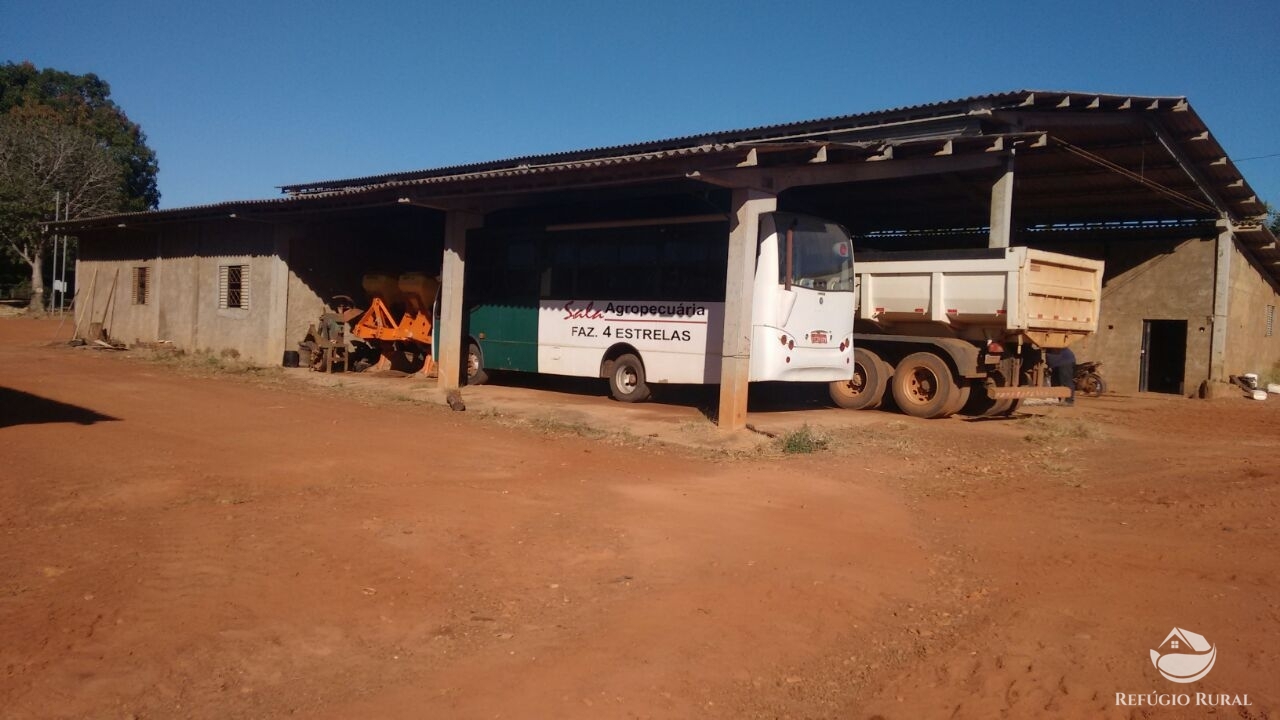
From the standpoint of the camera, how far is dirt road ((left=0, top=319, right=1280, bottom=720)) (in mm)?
3932

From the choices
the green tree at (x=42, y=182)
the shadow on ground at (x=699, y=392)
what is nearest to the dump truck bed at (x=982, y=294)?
the shadow on ground at (x=699, y=392)

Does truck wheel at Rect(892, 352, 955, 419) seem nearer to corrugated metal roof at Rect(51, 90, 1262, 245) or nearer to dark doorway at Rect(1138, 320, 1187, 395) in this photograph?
corrugated metal roof at Rect(51, 90, 1262, 245)

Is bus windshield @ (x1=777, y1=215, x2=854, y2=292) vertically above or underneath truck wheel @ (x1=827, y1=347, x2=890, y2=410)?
above

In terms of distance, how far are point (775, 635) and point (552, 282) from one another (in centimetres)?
1102

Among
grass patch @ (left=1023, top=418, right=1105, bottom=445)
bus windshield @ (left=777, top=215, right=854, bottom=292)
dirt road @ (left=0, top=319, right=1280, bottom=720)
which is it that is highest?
bus windshield @ (left=777, top=215, right=854, bottom=292)

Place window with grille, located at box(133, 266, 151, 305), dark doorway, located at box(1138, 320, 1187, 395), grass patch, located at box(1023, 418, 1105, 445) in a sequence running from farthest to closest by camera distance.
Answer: window with grille, located at box(133, 266, 151, 305) < dark doorway, located at box(1138, 320, 1187, 395) < grass patch, located at box(1023, 418, 1105, 445)

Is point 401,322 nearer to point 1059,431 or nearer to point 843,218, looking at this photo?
point 843,218

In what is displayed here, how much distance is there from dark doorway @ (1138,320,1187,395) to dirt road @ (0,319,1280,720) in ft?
40.6

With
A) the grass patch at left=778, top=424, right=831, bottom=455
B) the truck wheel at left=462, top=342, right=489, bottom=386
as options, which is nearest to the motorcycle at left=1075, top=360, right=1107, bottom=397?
the grass patch at left=778, top=424, right=831, bottom=455

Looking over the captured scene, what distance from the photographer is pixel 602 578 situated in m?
5.46

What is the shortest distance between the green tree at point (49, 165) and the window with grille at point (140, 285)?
21.1m

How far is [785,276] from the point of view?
12.1m

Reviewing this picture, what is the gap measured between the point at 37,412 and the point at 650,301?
7.85m

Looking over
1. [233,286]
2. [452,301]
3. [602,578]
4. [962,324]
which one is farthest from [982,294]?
[233,286]
